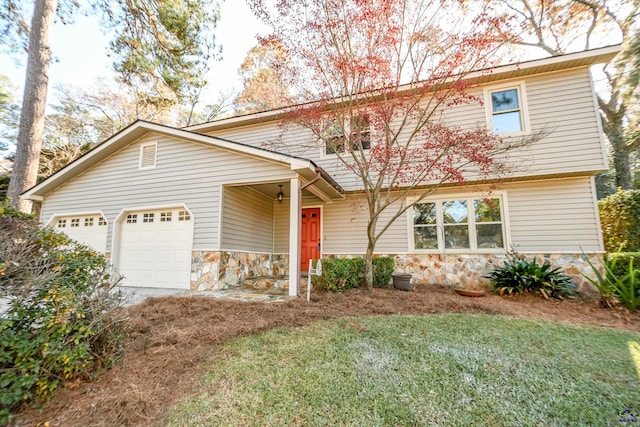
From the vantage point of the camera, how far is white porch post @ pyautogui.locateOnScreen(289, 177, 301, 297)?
5.84m

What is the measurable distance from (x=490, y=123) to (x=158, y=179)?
9.26 metres

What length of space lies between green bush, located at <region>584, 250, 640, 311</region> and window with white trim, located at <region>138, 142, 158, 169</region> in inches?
412

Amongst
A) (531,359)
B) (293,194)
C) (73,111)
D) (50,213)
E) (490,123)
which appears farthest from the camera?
(73,111)

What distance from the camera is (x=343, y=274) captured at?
5949 mm

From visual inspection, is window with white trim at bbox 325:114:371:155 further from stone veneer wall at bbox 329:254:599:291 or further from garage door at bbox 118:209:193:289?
garage door at bbox 118:209:193:289

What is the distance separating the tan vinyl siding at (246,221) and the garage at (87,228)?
4.01 metres

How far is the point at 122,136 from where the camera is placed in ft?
25.6

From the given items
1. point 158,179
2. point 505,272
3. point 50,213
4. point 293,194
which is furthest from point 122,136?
point 505,272

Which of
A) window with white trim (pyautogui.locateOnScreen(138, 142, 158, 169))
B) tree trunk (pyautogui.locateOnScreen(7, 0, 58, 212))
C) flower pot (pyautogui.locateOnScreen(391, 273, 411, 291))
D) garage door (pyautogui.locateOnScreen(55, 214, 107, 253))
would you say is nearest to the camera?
flower pot (pyautogui.locateOnScreen(391, 273, 411, 291))

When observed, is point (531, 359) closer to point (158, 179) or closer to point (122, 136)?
point (158, 179)

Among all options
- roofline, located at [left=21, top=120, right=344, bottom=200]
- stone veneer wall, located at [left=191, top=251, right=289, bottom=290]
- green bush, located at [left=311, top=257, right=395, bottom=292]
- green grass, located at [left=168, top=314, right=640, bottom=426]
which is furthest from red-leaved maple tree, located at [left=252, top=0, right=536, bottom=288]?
stone veneer wall, located at [left=191, top=251, right=289, bottom=290]

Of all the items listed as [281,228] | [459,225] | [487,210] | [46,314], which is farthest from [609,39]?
[46,314]

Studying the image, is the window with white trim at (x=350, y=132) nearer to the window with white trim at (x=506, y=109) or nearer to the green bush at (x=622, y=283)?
the window with white trim at (x=506, y=109)

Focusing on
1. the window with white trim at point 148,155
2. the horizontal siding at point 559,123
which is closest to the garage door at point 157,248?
the window with white trim at point 148,155
